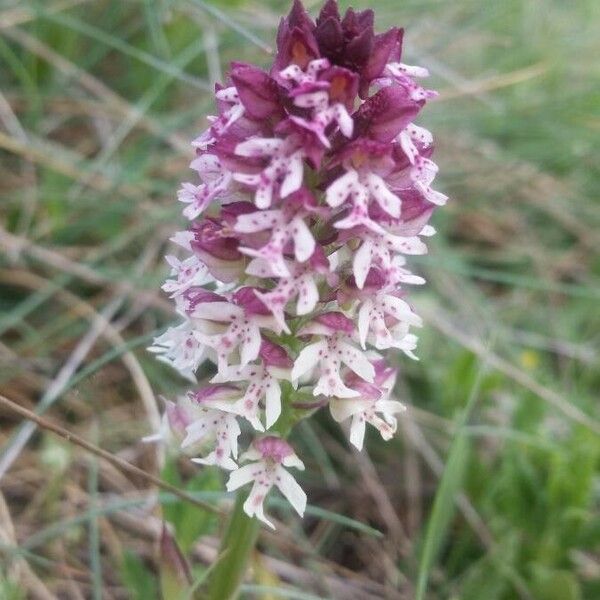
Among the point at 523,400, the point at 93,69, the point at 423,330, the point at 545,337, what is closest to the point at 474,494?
the point at 523,400

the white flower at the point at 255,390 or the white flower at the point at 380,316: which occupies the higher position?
the white flower at the point at 380,316

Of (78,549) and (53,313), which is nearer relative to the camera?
(78,549)

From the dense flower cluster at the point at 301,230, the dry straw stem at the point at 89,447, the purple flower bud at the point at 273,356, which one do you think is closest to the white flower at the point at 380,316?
the dense flower cluster at the point at 301,230

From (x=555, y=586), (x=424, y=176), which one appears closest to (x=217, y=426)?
(x=424, y=176)

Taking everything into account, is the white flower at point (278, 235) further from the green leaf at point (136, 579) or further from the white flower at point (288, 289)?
the green leaf at point (136, 579)

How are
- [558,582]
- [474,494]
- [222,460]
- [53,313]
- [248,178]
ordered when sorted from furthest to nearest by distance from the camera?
[53,313], [474,494], [558,582], [222,460], [248,178]

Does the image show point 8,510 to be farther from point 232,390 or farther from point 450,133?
point 450,133

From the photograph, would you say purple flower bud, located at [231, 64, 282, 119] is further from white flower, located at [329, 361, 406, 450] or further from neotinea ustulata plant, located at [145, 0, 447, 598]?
white flower, located at [329, 361, 406, 450]

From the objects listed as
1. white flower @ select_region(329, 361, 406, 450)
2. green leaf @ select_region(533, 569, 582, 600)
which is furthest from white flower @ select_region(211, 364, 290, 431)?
green leaf @ select_region(533, 569, 582, 600)
